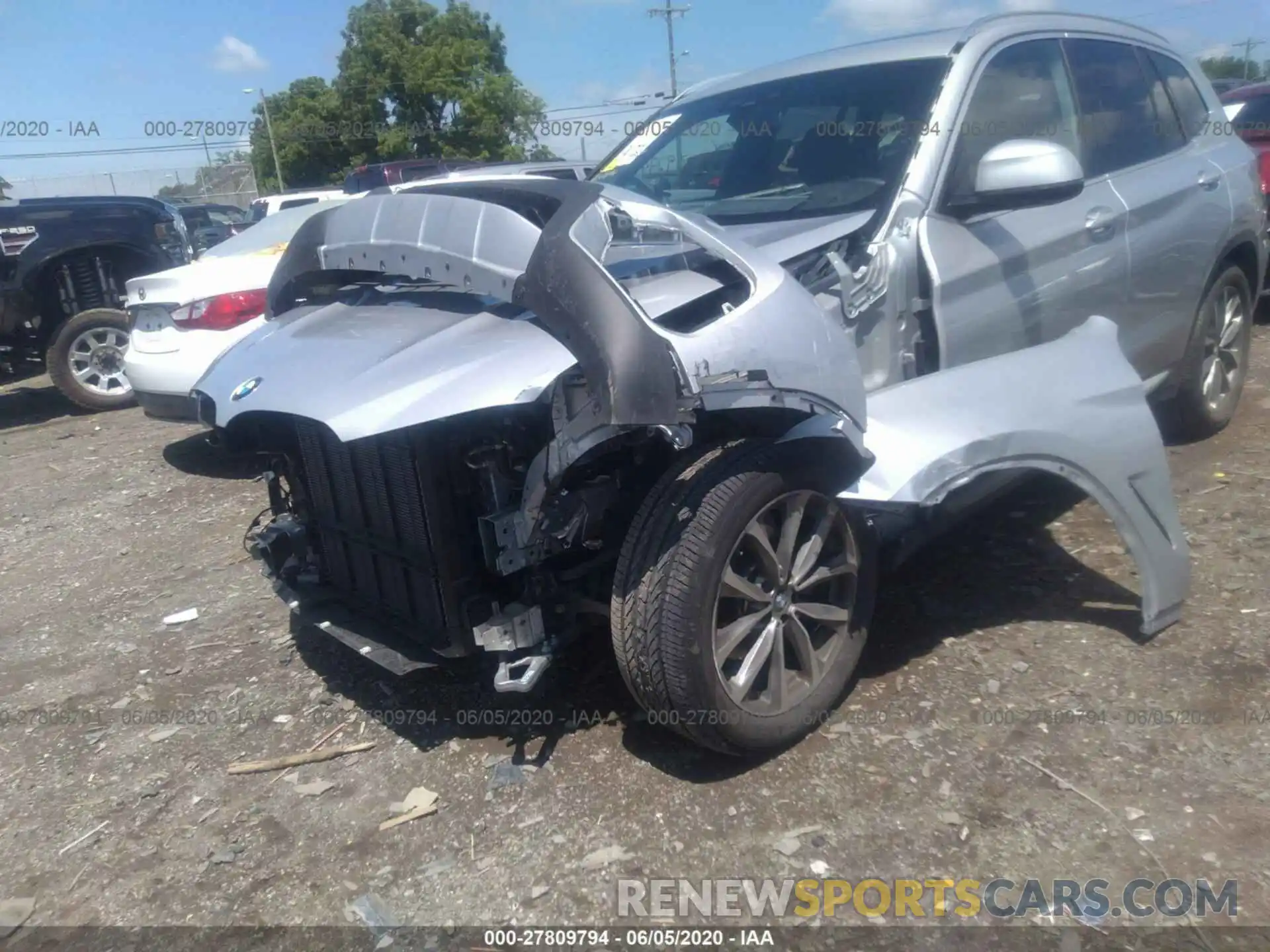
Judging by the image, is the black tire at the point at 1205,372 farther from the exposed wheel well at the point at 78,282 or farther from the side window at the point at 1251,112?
the exposed wheel well at the point at 78,282

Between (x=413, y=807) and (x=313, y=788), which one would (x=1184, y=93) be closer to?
(x=413, y=807)

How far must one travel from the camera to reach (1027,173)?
3.12 m

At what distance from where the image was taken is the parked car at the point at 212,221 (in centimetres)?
2080

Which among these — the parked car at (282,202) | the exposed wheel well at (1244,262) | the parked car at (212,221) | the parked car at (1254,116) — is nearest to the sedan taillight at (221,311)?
the exposed wheel well at (1244,262)

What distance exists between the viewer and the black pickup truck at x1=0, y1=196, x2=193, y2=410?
8.27 m

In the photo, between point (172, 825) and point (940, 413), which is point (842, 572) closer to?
point (940, 413)

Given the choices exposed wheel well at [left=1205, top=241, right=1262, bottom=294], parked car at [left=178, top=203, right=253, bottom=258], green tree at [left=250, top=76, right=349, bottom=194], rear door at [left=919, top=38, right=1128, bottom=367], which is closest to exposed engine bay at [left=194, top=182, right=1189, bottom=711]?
rear door at [left=919, top=38, right=1128, bottom=367]

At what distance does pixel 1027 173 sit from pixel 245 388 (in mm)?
2405

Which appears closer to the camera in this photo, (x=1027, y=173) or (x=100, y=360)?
(x=1027, y=173)

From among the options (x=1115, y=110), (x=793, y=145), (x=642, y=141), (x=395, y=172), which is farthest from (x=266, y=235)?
(x=395, y=172)

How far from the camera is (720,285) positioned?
2.72 m

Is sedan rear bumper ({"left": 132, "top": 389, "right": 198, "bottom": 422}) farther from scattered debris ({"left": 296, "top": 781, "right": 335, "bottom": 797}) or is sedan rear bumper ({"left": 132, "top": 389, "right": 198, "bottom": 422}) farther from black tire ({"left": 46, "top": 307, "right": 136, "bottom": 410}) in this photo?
scattered debris ({"left": 296, "top": 781, "right": 335, "bottom": 797})

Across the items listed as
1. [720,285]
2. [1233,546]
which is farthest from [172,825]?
[1233,546]

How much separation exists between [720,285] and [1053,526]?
2.34 meters
